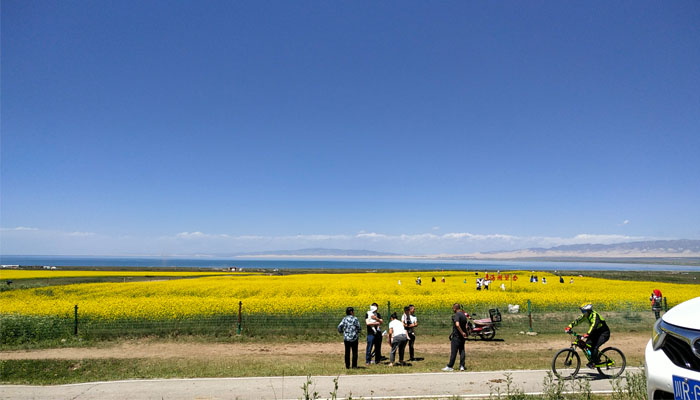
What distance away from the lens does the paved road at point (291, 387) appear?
7969 mm

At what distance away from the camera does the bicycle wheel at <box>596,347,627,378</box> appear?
9.16 m

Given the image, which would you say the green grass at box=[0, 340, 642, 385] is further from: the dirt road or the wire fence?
the wire fence

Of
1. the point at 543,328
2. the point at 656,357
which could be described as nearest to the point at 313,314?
the point at 543,328

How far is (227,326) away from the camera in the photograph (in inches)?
689

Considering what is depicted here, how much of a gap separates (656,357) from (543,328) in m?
17.4

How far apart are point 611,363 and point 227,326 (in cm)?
1474

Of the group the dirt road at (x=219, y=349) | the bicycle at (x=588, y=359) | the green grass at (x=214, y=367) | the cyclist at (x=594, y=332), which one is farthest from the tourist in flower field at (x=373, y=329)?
the cyclist at (x=594, y=332)

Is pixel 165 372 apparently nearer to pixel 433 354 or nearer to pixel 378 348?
pixel 378 348

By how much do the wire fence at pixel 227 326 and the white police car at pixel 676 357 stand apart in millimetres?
14618

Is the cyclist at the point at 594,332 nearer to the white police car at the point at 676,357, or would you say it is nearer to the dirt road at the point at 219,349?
the dirt road at the point at 219,349

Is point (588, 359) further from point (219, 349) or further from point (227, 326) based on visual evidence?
point (227, 326)

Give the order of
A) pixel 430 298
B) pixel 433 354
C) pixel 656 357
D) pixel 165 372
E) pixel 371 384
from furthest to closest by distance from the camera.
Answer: pixel 430 298 < pixel 433 354 < pixel 165 372 < pixel 371 384 < pixel 656 357

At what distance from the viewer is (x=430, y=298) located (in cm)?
2117

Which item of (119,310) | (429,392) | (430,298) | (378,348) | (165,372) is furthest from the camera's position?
(430,298)
